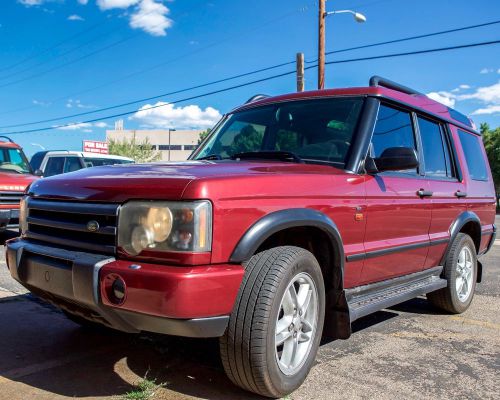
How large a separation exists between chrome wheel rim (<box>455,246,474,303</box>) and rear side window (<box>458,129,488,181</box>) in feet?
2.71

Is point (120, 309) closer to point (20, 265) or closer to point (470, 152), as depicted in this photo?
point (20, 265)

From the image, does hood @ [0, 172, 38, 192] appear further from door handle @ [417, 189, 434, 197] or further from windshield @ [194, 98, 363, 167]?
door handle @ [417, 189, 434, 197]

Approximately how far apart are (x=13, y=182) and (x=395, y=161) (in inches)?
308

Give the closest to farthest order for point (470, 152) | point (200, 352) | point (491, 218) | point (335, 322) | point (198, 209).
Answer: point (198, 209), point (335, 322), point (200, 352), point (470, 152), point (491, 218)

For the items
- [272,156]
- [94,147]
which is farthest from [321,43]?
[94,147]

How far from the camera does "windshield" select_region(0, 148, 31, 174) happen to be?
10002 mm

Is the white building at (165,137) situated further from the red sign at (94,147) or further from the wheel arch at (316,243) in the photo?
the wheel arch at (316,243)

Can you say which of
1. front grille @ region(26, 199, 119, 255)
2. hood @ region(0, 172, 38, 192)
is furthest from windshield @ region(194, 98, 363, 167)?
hood @ region(0, 172, 38, 192)

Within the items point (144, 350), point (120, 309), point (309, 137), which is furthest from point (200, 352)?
point (309, 137)

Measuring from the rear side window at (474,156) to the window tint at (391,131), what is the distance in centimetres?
129

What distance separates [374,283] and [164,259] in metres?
1.83

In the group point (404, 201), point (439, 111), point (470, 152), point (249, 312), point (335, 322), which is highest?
point (439, 111)

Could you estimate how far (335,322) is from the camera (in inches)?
125

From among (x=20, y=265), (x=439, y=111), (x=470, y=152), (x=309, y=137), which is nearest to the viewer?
(x=20, y=265)
